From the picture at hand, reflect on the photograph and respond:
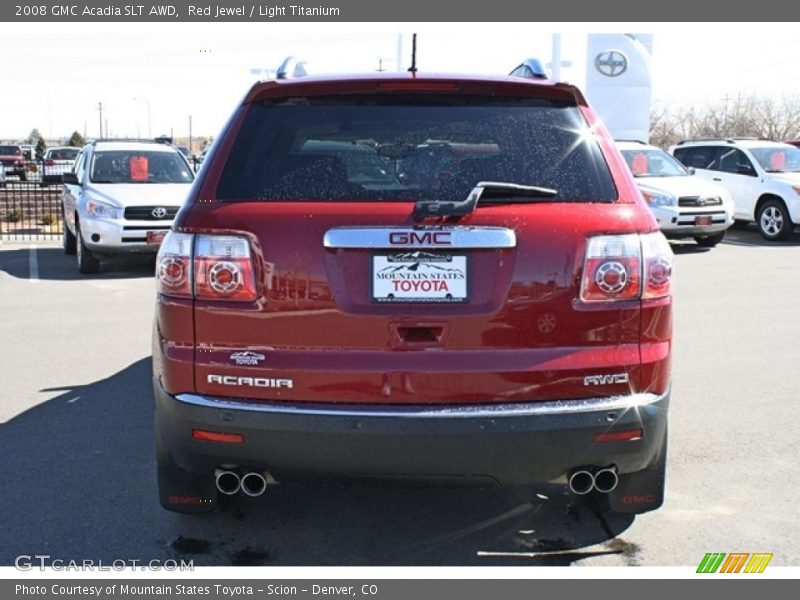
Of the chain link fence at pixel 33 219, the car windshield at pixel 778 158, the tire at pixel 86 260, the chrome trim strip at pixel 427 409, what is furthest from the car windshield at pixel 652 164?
the chrome trim strip at pixel 427 409

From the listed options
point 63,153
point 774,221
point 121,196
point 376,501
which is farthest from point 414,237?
point 63,153

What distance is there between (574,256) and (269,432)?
48.7 inches

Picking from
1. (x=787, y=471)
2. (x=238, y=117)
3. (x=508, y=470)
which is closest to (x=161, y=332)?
(x=238, y=117)

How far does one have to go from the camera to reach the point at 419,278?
3.03m

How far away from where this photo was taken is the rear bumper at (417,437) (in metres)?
3.01

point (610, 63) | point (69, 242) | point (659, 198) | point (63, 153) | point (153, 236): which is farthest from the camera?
point (63, 153)

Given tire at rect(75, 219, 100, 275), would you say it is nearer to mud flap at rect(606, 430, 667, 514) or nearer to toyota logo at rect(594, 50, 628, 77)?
mud flap at rect(606, 430, 667, 514)

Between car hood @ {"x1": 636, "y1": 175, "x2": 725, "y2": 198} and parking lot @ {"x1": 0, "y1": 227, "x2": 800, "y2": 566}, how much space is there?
7.96m

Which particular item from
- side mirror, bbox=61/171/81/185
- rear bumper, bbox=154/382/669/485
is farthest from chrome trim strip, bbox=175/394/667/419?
side mirror, bbox=61/171/81/185

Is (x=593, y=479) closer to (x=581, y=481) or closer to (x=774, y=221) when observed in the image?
(x=581, y=481)

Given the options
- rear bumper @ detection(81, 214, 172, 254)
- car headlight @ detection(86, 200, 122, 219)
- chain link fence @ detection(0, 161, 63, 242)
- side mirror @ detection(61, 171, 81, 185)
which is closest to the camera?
rear bumper @ detection(81, 214, 172, 254)

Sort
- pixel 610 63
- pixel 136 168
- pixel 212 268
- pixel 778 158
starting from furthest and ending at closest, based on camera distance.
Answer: pixel 610 63
pixel 778 158
pixel 136 168
pixel 212 268

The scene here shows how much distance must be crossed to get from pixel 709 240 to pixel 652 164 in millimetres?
1764

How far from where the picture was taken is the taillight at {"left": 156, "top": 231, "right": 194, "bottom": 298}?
3143 mm
